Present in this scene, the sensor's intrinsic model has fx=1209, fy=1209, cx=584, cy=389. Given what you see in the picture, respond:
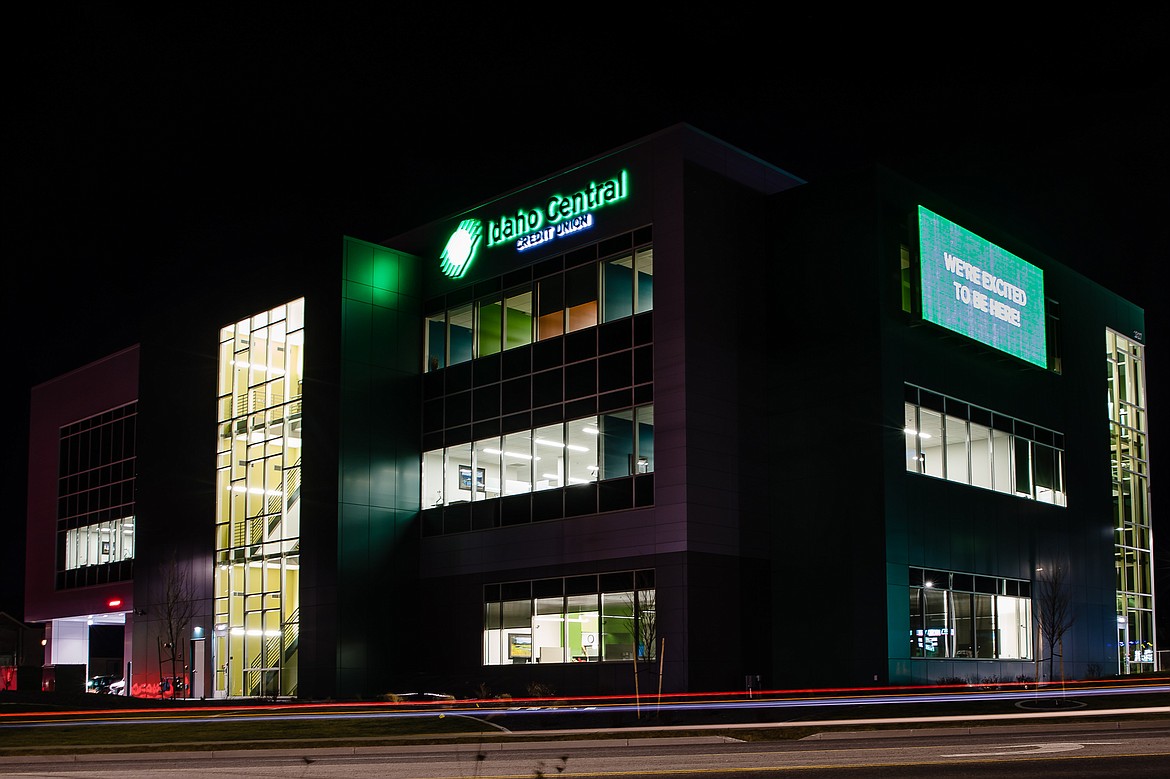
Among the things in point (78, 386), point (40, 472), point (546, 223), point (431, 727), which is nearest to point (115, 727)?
point (431, 727)

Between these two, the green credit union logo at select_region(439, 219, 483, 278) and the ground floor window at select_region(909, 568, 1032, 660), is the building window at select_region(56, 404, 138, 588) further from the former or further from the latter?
the ground floor window at select_region(909, 568, 1032, 660)

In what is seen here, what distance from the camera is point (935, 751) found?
18.7 meters

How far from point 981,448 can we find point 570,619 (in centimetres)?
1580

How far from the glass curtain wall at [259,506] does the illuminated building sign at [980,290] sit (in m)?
A: 23.0

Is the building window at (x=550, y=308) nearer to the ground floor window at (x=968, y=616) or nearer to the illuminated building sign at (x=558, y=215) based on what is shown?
the illuminated building sign at (x=558, y=215)

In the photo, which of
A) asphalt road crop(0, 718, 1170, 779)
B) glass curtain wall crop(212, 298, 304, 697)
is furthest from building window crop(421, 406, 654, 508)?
asphalt road crop(0, 718, 1170, 779)

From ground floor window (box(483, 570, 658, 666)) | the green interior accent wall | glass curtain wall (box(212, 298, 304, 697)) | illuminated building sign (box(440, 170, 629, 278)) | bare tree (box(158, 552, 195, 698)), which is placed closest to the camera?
ground floor window (box(483, 570, 658, 666))

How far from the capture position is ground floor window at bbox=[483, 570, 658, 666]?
37.4 metres

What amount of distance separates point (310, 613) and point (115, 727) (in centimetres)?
1499

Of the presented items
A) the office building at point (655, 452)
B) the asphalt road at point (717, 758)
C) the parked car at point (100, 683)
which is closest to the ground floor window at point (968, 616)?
the office building at point (655, 452)

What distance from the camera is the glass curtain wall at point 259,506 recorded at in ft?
147

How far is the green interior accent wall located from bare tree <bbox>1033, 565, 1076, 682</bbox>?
22901 mm

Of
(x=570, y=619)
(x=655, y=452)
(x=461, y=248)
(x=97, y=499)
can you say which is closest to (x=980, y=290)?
(x=655, y=452)

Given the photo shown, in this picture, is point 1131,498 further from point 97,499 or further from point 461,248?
point 97,499
